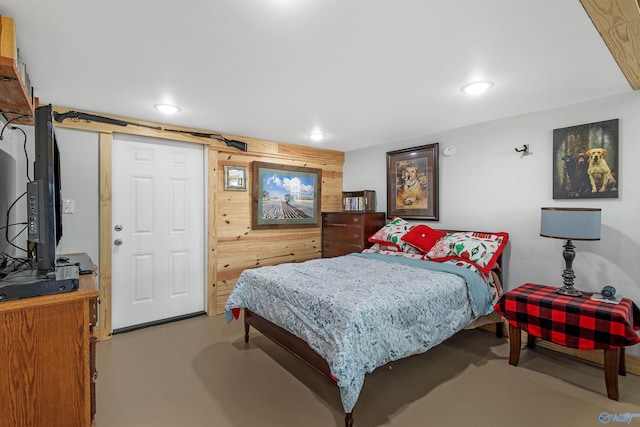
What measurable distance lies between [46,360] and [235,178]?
2.82 m

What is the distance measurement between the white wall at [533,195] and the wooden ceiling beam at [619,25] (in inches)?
33.5

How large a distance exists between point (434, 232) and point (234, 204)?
2.41 metres

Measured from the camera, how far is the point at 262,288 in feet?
8.68

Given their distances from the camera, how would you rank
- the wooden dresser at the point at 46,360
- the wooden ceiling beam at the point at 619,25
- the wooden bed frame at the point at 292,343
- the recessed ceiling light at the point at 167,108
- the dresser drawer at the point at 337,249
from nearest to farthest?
the wooden dresser at the point at 46,360 → the wooden ceiling beam at the point at 619,25 → the wooden bed frame at the point at 292,343 → the recessed ceiling light at the point at 167,108 → the dresser drawer at the point at 337,249

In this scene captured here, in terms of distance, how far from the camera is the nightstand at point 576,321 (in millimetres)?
2090

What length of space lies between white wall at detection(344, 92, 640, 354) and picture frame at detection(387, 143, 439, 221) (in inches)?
3.9

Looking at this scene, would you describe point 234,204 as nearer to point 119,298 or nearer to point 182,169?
point 182,169

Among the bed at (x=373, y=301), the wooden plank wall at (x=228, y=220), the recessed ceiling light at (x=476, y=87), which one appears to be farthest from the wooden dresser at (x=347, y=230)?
the recessed ceiling light at (x=476, y=87)

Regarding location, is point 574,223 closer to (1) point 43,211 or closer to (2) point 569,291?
(2) point 569,291

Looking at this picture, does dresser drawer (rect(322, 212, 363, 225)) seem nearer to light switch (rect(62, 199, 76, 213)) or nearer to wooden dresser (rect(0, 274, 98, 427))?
light switch (rect(62, 199, 76, 213))

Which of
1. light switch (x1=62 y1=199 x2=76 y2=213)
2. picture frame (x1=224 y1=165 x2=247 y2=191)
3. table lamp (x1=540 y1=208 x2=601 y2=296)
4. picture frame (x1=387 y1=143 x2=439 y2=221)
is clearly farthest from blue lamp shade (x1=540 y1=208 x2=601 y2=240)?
light switch (x1=62 y1=199 x2=76 y2=213)

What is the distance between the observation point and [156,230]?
3490 mm

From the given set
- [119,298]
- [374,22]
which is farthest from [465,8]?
[119,298]

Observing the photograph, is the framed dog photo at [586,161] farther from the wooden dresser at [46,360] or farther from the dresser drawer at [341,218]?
the wooden dresser at [46,360]
